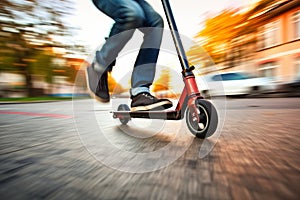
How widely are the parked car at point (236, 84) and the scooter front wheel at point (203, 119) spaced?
9.06m

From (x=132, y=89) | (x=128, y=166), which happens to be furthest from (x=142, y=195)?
(x=132, y=89)

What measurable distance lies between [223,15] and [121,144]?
1390 centimetres

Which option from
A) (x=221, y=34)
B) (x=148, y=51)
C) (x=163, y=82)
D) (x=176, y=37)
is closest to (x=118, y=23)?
(x=148, y=51)

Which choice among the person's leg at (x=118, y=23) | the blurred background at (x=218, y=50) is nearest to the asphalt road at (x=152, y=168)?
the person's leg at (x=118, y=23)

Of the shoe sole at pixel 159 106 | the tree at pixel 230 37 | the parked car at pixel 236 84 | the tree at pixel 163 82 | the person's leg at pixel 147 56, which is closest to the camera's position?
the shoe sole at pixel 159 106

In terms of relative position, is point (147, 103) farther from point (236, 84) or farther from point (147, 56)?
point (236, 84)

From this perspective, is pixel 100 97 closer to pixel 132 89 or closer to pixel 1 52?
pixel 132 89

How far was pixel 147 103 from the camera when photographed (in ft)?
6.72

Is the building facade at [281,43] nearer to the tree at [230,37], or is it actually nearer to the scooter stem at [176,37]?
the tree at [230,37]

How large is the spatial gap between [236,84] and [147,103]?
10.4 m

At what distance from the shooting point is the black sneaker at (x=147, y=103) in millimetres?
2010

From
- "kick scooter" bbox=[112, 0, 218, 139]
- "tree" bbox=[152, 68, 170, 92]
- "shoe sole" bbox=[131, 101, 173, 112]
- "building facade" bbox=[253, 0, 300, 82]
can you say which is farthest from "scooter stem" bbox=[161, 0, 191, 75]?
"building facade" bbox=[253, 0, 300, 82]

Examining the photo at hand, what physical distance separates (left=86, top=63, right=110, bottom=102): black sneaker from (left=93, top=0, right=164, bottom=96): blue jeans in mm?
121

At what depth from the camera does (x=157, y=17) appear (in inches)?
88.6
